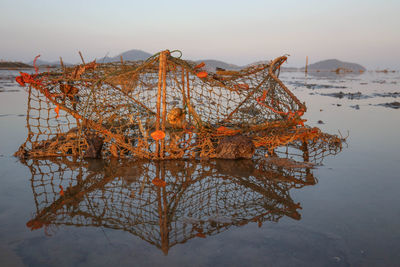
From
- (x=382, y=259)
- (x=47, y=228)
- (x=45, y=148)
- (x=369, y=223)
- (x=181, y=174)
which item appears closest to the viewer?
(x=382, y=259)

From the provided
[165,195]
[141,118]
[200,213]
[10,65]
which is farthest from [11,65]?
[200,213]

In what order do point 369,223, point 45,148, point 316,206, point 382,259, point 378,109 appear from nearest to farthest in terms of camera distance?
point 382,259 < point 369,223 < point 316,206 < point 45,148 < point 378,109

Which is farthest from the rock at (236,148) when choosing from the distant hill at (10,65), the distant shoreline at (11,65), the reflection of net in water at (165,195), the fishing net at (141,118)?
the distant hill at (10,65)

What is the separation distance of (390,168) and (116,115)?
4.68 metres

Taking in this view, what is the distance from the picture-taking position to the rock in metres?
4.93

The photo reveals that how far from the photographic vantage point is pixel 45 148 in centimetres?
494

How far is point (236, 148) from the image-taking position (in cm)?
493

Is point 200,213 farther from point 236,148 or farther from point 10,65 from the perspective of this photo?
point 10,65

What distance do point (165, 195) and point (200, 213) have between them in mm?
632

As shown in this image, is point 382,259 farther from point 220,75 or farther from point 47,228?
point 220,75

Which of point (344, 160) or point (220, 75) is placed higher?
Answer: point (220, 75)

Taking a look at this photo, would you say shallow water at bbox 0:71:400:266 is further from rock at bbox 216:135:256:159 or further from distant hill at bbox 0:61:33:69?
distant hill at bbox 0:61:33:69


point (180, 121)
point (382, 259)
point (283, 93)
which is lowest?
point (382, 259)

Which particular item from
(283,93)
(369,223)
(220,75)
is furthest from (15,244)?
(283,93)
